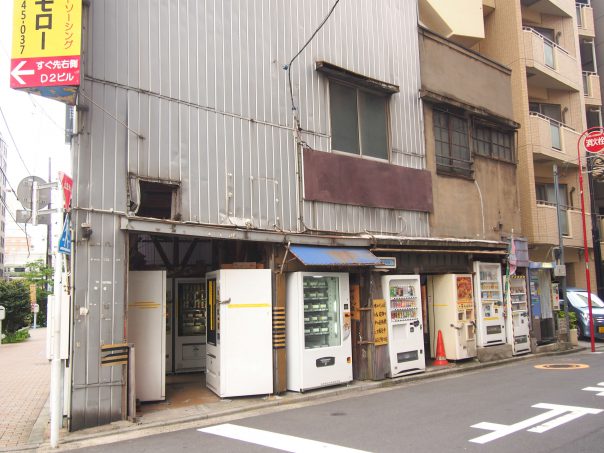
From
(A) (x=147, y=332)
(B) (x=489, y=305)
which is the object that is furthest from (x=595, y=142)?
(A) (x=147, y=332)

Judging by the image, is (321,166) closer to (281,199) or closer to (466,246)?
(281,199)

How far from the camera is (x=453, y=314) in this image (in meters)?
13.9

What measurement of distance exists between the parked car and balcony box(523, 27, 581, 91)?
9.66m

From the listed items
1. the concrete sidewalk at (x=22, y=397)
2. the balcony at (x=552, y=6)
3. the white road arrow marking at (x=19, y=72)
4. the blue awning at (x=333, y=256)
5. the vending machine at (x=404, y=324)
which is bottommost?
the concrete sidewalk at (x=22, y=397)

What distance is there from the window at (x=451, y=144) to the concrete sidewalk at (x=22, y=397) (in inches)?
463

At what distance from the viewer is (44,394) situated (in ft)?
37.6

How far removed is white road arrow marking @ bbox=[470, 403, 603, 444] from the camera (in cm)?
702

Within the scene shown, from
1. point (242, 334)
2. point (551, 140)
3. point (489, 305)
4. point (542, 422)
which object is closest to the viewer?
point (542, 422)

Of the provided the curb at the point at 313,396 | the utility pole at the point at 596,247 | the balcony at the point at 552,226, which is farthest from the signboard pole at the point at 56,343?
the utility pole at the point at 596,247

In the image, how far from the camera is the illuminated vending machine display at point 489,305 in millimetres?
14547

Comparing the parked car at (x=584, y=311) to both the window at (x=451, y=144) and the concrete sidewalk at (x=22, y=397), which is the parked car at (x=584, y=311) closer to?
the window at (x=451, y=144)

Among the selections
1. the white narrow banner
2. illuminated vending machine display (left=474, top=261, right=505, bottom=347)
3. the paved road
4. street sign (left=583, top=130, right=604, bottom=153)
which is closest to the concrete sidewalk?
the paved road

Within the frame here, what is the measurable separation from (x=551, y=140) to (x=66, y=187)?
20.9 meters

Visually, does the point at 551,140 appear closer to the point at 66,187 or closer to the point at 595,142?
the point at 595,142
